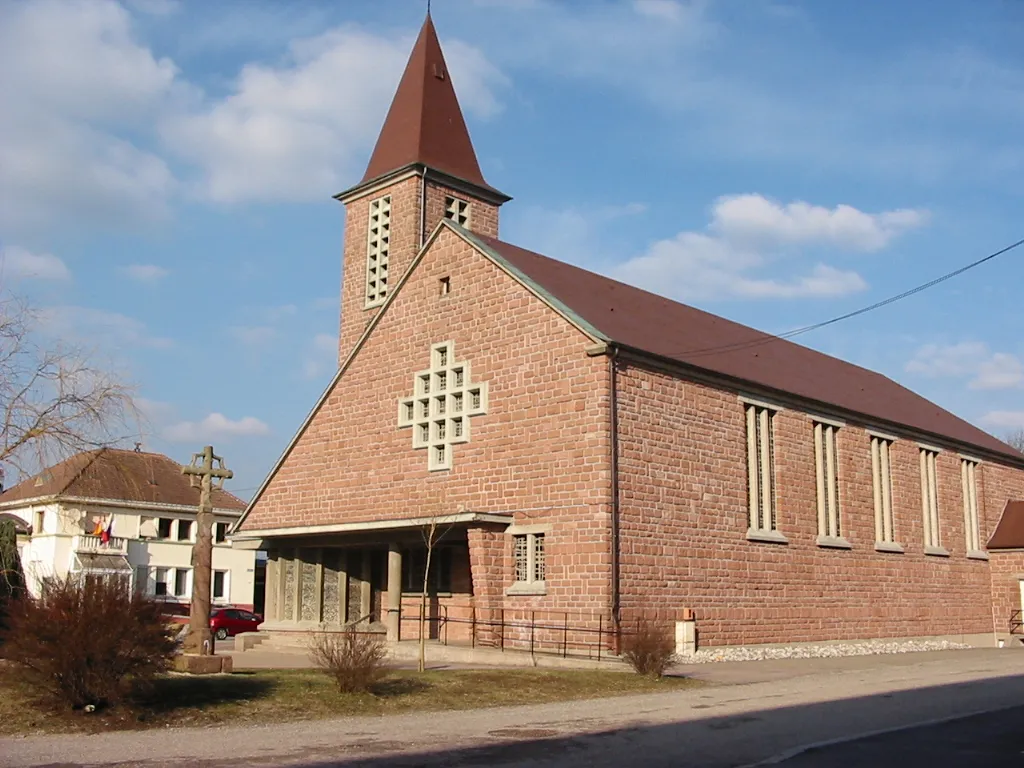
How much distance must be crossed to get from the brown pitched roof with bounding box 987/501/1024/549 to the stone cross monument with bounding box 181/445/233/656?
28.9m

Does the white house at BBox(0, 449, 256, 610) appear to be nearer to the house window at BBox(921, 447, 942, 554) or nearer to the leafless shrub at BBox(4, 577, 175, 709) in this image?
the house window at BBox(921, 447, 942, 554)

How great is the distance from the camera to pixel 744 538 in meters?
26.2

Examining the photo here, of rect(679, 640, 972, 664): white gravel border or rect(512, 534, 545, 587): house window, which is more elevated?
rect(512, 534, 545, 587): house window

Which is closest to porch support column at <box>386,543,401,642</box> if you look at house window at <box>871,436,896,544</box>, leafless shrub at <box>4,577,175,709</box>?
leafless shrub at <box>4,577,175,709</box>

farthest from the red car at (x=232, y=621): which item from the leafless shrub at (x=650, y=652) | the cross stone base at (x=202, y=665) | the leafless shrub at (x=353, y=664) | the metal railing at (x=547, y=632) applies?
the leafless shrub at (x=353, y=664)

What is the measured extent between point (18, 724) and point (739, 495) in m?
17.8

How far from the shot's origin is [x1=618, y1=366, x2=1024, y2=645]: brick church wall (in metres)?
23.7

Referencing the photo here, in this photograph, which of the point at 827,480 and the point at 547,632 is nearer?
the point at 547,632

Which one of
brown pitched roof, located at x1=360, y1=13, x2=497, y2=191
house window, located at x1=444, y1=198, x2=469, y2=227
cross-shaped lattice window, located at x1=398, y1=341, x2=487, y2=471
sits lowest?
cross-shaped lattice window, located at x1=398, y1=341, x2=487, y2=471

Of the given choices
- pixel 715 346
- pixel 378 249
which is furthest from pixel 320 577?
pixel 715 346

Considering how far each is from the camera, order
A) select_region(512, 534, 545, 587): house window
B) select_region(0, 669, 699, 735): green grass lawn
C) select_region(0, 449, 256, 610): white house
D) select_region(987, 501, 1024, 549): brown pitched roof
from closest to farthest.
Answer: select_region(0, 669, 699, 735): green grass lawn, select_region(512, 534, 545, 587): house window, select_region(987, 501, 1024, 549): brown pitched roof, select_region(0, 449, 256, 610): white house

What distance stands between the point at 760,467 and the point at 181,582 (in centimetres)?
3904

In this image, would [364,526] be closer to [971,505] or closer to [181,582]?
[971,505]

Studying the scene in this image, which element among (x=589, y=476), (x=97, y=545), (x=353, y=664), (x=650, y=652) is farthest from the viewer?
(x=97, y=545)
